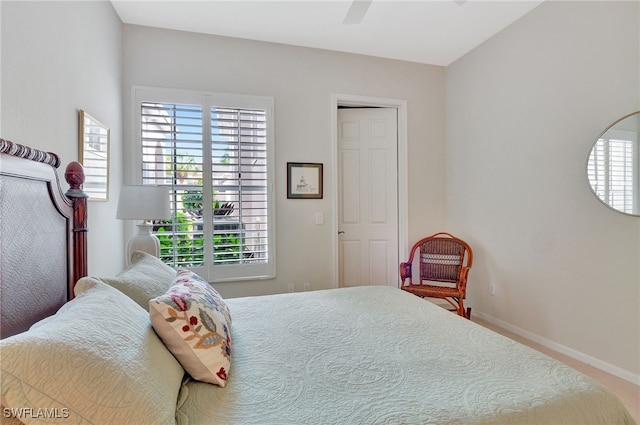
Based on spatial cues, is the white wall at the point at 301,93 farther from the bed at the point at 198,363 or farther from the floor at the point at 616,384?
the bed at the point at 198,363

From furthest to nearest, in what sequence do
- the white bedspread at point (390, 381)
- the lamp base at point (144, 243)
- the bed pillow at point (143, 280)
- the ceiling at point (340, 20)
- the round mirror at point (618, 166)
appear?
the ceiling at point (340, 20), the lamp base at point (144, 243), the round mirror at point (618, 166), the bed pillow at point (143, 280), the white bedspread at point (390, 381)

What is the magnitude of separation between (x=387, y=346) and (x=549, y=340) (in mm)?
2236

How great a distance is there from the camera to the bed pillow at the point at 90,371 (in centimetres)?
64

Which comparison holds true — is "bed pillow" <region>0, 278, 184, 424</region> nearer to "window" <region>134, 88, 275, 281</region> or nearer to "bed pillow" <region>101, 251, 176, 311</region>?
"bed pillow" <region>101, 251, 176, 311</region>

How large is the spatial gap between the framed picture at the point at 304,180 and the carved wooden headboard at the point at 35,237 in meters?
2.02

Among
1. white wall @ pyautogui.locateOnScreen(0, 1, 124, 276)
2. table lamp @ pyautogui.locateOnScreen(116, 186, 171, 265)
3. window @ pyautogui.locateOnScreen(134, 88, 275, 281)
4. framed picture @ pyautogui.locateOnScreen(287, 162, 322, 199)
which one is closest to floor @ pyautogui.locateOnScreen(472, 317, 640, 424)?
framed picture @ pyautogui.locateOnScreen(287, 162, 322, 199)

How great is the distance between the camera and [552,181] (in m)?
2.69

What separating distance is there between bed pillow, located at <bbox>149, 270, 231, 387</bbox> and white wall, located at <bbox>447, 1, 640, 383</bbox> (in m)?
2.68

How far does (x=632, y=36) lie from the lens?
2.16 m

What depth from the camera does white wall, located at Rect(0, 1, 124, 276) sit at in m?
1.35

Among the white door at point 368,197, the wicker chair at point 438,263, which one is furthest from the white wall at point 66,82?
the wicker chair at point 438,263

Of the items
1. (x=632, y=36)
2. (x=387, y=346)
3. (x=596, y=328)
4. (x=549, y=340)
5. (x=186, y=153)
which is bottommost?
(x=549, y=340)

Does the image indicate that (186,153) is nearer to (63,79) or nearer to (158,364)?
(63,79)

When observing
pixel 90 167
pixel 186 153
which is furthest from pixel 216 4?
pixel 90 167
